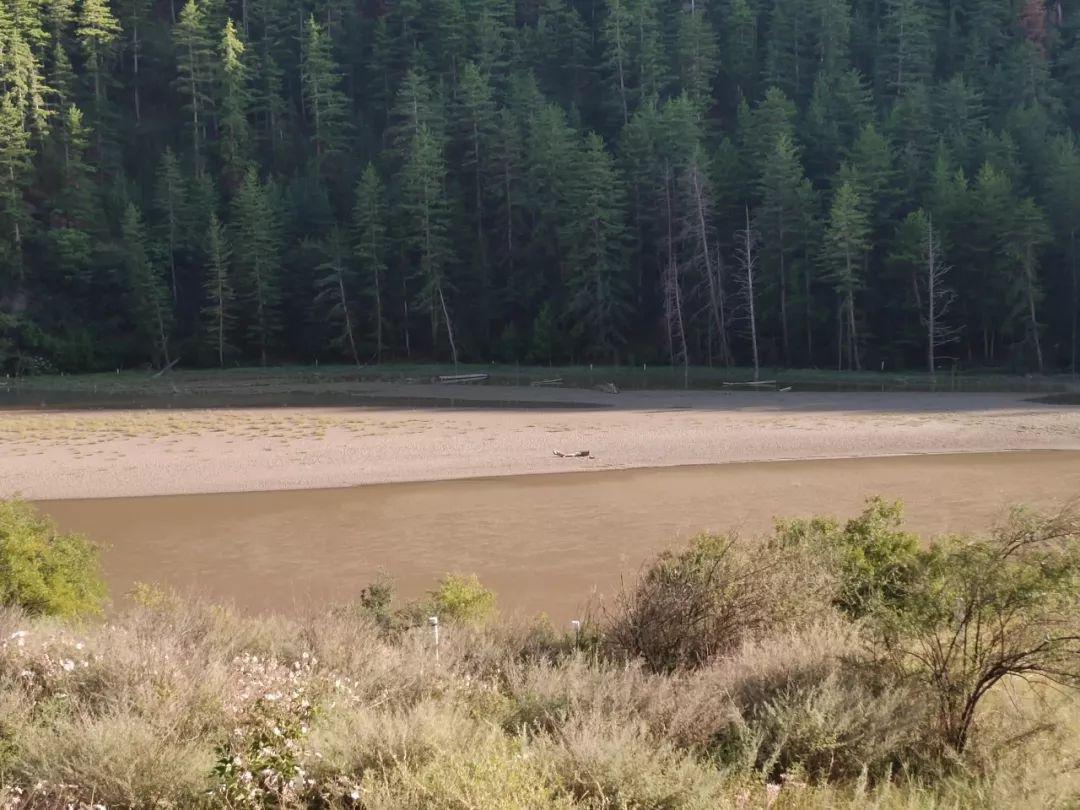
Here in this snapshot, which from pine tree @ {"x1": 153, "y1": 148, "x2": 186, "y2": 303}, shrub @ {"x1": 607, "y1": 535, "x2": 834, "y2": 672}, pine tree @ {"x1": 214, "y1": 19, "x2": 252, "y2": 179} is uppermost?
pine tree @ {"x1": 214, "y1": 19, "x2": 252, "y2": 179}

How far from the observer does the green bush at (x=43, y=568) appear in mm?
9844

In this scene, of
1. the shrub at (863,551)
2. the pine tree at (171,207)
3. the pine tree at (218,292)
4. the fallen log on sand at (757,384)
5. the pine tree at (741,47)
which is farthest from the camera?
the pine tree at (741,47)

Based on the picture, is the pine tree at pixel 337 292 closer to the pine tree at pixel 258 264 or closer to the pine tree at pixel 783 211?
the pine tree at pixel 258 264

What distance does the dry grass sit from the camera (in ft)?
14.5

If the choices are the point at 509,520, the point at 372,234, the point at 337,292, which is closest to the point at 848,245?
the point at 372,234

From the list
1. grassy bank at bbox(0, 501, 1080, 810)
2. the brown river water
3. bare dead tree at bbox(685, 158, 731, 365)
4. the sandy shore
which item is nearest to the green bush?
the brown river water

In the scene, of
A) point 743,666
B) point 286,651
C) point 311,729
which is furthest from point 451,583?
point 311,729

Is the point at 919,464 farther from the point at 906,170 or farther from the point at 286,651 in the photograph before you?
the point at 906,170

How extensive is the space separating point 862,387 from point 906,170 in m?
13.7

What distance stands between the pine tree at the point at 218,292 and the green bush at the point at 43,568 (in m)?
42.8

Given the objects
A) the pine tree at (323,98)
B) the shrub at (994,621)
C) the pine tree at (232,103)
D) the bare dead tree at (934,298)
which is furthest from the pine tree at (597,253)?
the shrub at (994,621)

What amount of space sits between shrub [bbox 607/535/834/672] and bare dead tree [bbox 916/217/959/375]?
35928 millimetres

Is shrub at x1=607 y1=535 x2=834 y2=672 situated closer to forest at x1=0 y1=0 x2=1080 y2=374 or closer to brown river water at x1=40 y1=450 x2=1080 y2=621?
brown river water at x1=40 y1=450 x2=1080 y2=621

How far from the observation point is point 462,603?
33.5 ft
